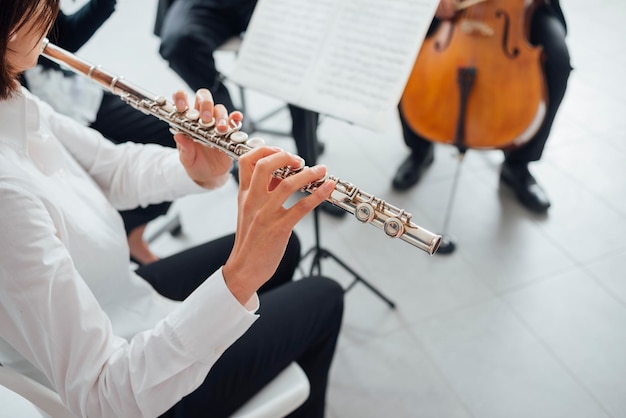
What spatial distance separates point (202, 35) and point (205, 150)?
1006 millimetres

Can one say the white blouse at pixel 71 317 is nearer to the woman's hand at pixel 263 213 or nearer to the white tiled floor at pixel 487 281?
the woman's hand at pixel 263 213

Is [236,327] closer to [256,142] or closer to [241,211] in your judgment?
[241,211]

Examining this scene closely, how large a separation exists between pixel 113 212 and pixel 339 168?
1.36 m

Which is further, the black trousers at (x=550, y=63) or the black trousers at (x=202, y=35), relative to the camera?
the black trousers at (x=202, y=35)

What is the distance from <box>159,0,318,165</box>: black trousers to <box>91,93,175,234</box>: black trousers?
0.38 metres

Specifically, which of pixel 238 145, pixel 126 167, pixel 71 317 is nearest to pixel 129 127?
pixel 126 167

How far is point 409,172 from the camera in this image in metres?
2.06

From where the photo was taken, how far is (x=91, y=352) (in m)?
0.68

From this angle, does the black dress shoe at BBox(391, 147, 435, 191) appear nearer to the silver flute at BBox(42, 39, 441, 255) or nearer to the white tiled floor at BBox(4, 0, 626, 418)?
the white tiled floor at BBox(4, 0, 626, 418)

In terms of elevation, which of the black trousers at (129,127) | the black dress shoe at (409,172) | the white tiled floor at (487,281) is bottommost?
the white tiled floor at (487,281)

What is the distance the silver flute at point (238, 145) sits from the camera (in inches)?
28.1

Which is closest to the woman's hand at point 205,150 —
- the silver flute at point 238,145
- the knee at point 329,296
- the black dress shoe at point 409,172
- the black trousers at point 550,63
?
the silver flute at point 238,145

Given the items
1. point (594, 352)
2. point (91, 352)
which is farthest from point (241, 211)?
point (594, 352)

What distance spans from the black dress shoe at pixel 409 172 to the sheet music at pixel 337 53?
97cm
